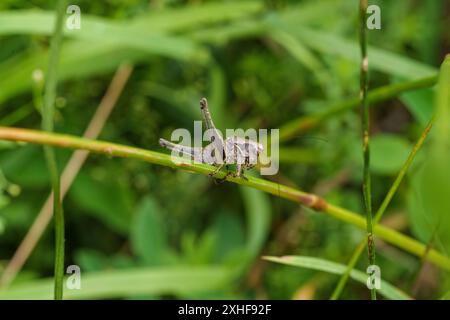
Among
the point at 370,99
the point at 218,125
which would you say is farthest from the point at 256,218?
the point at 370,99

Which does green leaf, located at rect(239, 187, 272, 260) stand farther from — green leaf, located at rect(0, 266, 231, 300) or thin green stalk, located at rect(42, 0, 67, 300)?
thin green stalk, located at rect(42, 0, 67, 300)

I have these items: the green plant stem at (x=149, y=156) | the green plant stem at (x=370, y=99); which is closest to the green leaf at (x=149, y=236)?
the green plant stem at (x=370, y=99)

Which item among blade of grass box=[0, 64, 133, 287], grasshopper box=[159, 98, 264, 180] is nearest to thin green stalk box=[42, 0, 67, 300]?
grasshopper box=[159, 98, 264, 180]

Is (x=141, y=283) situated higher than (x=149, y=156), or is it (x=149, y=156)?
(x=141, y=283)

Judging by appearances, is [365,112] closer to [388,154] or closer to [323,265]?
[323,265]

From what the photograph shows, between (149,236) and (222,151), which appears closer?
(222,151)
